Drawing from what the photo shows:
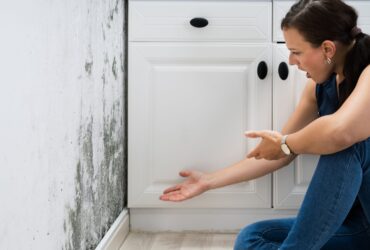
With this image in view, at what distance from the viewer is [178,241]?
1557mm

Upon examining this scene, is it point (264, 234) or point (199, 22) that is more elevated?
point (199, 22)

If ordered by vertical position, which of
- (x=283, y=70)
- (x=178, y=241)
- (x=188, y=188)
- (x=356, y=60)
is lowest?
(x=178, y=241)

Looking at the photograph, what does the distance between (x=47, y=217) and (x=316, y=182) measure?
542 mm

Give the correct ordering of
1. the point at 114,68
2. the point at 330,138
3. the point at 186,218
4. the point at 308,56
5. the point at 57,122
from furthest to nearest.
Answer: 1. the point at 186,218
2. the point at 114,68
3. the point at 308,56
4. the point at 330,138
5. the point at 57,122

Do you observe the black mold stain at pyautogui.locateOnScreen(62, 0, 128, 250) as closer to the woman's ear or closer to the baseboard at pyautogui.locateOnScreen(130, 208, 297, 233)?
the baseboard at pyautogui.locateOnScreen(130, 208, 297, 233)

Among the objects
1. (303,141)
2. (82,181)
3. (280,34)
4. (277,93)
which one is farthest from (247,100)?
(82,181)

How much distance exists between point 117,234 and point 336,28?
83cm

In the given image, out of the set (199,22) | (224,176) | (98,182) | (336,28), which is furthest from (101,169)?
(336,28)

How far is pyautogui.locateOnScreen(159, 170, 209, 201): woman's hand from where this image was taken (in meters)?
1.51

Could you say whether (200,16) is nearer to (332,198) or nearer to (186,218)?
(186,218)

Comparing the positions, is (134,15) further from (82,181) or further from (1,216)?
(1,216)

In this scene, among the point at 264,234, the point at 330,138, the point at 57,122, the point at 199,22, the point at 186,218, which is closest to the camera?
the point at 57,122

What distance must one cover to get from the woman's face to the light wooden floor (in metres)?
0.62

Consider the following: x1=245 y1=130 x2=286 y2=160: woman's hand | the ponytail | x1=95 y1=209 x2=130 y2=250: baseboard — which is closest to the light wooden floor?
x1=95 y1=209 x2=130 y2=250: baseboard
